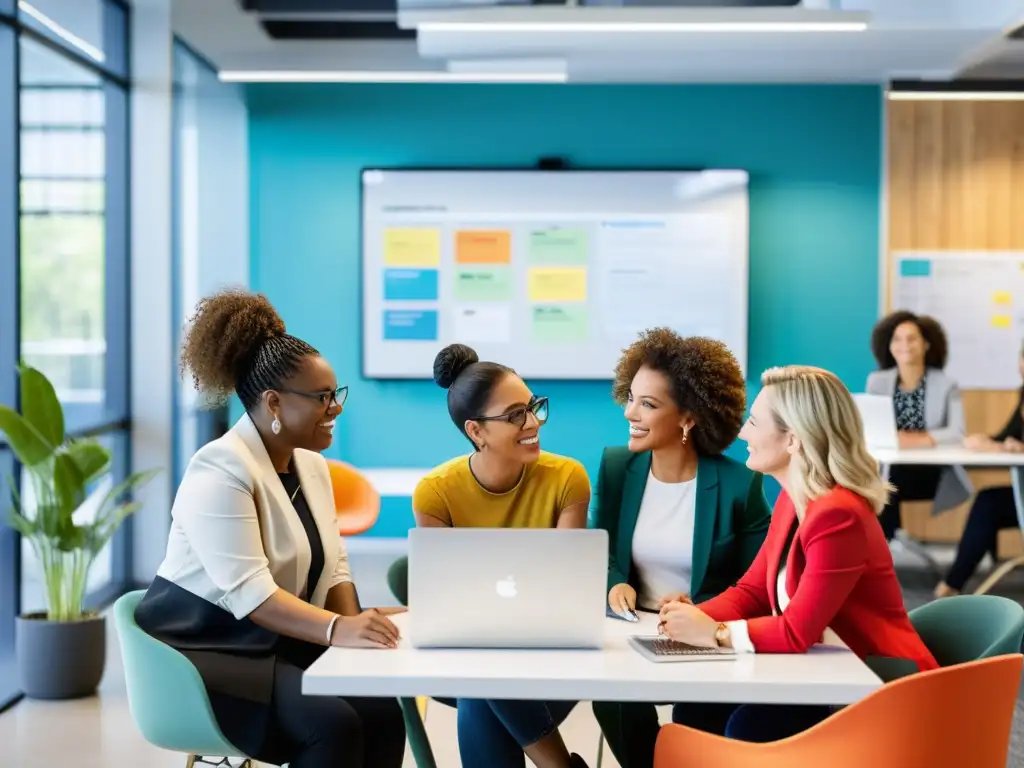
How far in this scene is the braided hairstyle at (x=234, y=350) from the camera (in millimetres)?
2793

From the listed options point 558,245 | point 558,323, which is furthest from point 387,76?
point 558,323

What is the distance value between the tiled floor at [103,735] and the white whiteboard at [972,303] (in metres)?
3.66

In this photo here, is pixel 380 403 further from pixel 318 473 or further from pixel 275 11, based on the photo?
pixel 318 473

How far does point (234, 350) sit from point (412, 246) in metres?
4.70

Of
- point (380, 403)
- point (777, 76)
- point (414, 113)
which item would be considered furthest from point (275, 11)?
point (777, 76)

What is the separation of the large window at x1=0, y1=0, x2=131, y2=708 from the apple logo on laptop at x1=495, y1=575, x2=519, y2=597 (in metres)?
3.04

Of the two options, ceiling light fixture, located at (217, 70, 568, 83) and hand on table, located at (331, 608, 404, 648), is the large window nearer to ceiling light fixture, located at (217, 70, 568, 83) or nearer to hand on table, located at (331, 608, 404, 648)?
ceiling light fixture, located at (217, 70, 568, 83)

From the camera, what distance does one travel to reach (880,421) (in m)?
6.06

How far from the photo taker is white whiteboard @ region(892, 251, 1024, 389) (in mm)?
7539

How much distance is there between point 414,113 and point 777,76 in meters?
2.16

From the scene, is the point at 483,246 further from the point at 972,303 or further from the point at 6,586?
the point at 6,586

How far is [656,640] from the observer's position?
7.86ft

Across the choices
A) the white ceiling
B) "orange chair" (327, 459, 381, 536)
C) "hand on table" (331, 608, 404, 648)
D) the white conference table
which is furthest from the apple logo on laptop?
the white ceiling

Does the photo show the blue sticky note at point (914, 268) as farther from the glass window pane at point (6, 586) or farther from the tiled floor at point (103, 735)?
the glass window pane at point (6, 586)
